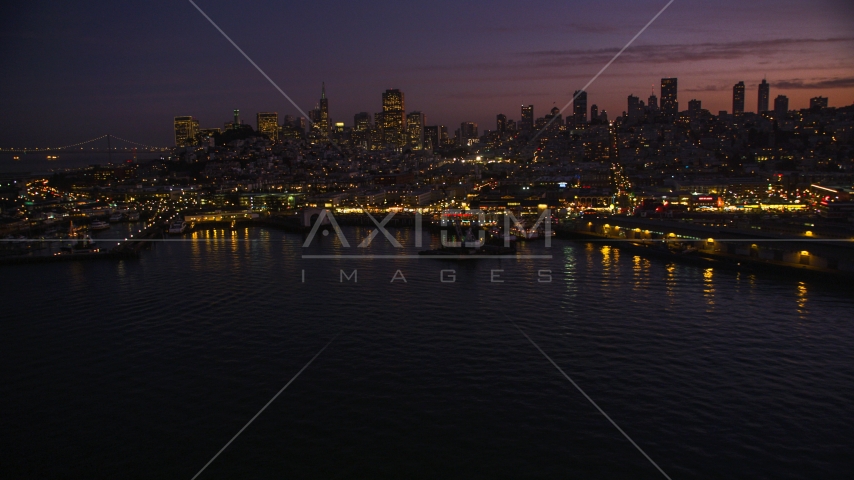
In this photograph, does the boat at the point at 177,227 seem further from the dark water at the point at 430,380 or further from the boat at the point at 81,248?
the dark water at the point at 430,380

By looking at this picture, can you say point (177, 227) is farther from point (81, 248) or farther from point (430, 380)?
point (430, 380)

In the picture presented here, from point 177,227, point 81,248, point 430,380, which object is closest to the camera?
point 430,380

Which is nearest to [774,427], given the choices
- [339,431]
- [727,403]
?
[727,403]

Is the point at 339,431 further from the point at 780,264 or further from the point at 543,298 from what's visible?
the point at 780,264

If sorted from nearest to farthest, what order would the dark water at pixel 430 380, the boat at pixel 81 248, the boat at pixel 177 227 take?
the dark water at pixel 430 380
the boat at pixel 81 248
the boat at pixel 177 227

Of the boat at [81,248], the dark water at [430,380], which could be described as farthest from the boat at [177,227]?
the dark water at [430,380]

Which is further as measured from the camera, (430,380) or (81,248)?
(81,248)

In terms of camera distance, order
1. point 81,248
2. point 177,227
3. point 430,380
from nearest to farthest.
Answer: point 430,380
point 81,248
point 177,227

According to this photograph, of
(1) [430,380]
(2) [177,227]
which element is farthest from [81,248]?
(1) [430,380]
